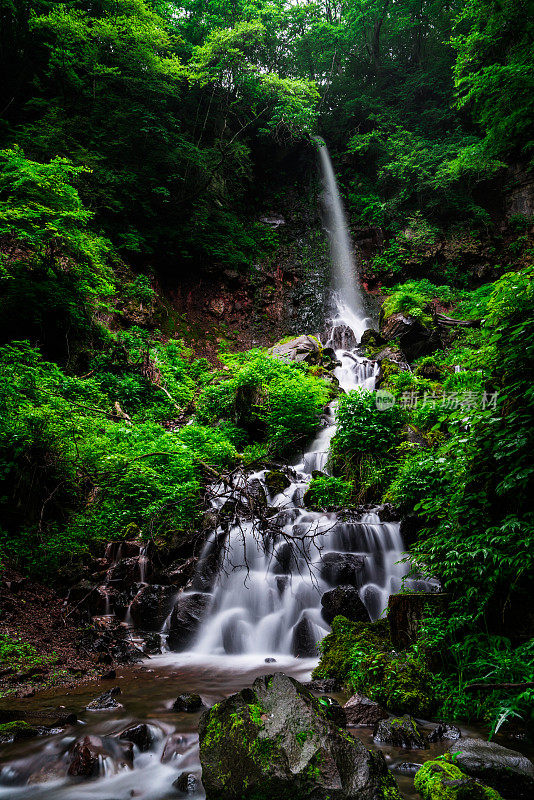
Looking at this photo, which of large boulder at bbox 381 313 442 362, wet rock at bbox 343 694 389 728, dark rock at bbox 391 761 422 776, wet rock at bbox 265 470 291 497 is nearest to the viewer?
dark rock at bbox 391 761 422 776

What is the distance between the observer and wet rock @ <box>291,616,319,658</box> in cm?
508

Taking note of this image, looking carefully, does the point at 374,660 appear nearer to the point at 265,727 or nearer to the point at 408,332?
the point at 265,727

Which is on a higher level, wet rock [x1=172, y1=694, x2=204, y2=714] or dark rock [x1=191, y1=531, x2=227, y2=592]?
dark rock [x1=191, y1=531, x2=227, y2=592]

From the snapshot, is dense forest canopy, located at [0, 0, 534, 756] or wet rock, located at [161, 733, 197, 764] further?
dense forest canopy, located at [0, 0, 534, 756]

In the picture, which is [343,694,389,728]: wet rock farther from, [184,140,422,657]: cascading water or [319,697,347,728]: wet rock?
A: [184,140,422,657]: cascading water

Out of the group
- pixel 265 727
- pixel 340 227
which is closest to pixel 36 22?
pixel 340 227

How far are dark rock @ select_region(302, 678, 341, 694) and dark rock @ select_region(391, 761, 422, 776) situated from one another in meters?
1.28

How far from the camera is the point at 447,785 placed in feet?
6.64

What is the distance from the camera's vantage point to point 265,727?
6.87 ft

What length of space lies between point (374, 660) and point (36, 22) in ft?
60.8

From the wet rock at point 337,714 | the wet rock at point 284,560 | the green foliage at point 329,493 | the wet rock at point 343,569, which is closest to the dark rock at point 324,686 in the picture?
the wet rock at point 337,714

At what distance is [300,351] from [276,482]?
652 cm

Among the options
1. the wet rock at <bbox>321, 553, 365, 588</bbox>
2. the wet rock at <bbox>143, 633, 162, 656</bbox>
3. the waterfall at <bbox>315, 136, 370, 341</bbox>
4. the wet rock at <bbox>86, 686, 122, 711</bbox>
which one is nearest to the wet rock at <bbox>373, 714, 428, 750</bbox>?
the wet rock at <bbox>86, 686, 122, 711</bbox>

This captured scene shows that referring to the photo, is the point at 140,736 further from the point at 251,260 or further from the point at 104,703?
the point at 251,260
